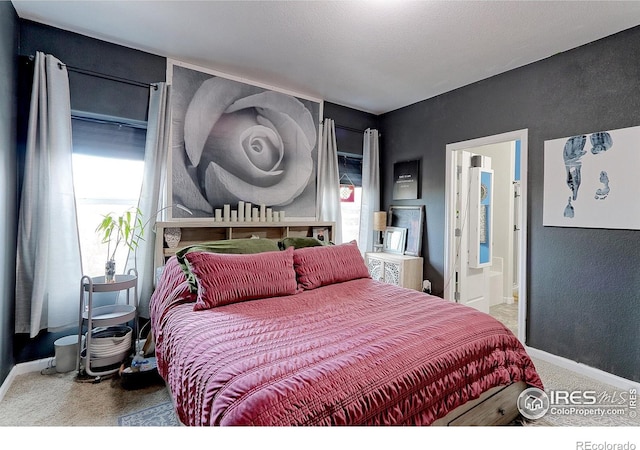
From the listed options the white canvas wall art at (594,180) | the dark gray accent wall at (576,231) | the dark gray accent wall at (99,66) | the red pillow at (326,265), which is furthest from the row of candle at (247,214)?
the white canvas wall art at (594,180)

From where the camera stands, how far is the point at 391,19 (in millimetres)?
2219

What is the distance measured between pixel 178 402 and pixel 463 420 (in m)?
1.33

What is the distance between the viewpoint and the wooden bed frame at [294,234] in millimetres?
1544

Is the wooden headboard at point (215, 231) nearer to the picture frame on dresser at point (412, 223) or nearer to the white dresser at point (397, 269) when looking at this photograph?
the white dresser at point (397, 269)

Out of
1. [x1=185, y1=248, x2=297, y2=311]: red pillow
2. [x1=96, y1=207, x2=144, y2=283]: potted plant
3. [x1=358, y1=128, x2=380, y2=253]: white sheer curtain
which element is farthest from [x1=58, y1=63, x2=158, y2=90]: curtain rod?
[x1=358, y1=128, x2=380, y2=253]: white sheer curtain

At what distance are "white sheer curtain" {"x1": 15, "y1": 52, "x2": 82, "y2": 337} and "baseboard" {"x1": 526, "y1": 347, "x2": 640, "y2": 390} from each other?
391 cm

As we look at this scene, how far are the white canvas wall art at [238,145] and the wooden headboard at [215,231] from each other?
0.15 metres

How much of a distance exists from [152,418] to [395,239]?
10.2ft

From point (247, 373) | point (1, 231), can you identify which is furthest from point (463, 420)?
point (1, 231)

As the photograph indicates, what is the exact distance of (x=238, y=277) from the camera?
82.6 inches

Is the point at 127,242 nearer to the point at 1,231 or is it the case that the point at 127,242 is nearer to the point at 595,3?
the point at 1,231

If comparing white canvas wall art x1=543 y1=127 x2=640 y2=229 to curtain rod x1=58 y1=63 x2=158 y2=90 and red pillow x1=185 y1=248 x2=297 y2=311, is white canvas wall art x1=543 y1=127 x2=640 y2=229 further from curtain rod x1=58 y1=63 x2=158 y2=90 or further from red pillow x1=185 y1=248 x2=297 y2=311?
curtain rod x1=58 y1=63 x2=158 y2=90
